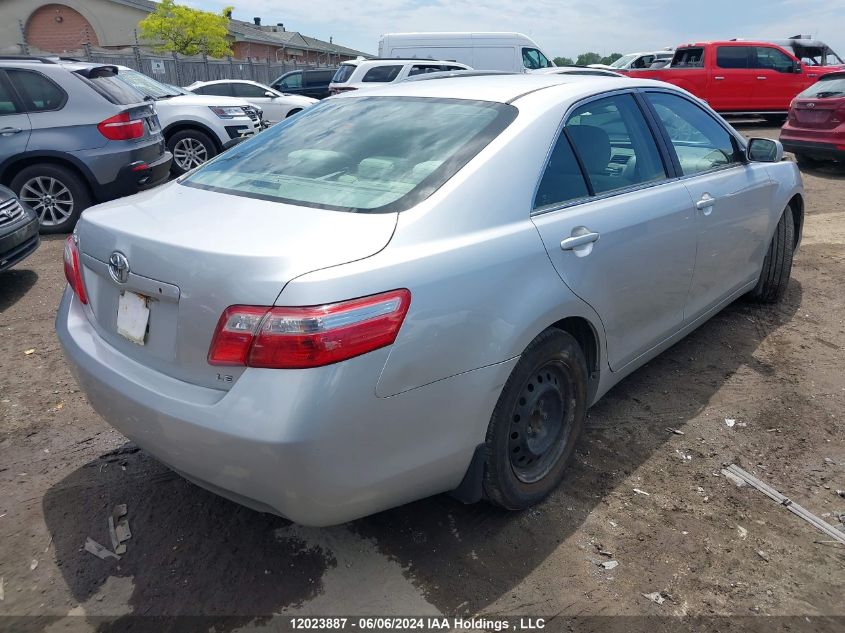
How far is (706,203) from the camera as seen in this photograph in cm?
350

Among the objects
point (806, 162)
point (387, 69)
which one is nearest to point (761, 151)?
point (806, 162)

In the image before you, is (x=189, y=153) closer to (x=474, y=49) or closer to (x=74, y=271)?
(x=74, y=271)

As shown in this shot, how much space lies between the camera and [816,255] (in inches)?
250

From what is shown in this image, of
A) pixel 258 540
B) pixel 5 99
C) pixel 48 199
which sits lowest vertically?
pixel 258 540

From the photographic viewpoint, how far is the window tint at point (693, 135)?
3562 millimetres

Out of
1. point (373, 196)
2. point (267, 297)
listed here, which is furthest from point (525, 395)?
point (267, 297)

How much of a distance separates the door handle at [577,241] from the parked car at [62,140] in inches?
231

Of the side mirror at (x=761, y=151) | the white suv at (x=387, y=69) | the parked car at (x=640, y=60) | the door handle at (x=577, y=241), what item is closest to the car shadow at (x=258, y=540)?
the door handle at (x=577, y=241)

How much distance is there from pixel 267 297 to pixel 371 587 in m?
1.15

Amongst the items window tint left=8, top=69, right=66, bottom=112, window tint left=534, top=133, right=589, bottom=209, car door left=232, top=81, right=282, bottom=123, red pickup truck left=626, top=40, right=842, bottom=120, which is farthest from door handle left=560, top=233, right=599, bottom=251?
red pickup truck left=626, top=40, right=842, bottom=120

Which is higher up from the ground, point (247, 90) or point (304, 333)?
point (304, 333)

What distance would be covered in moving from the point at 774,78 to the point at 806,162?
568cm

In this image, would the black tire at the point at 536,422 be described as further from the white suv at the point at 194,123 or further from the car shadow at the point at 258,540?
the white suv at the point at 194,123

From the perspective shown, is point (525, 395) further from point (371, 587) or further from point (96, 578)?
point (96, 578)
